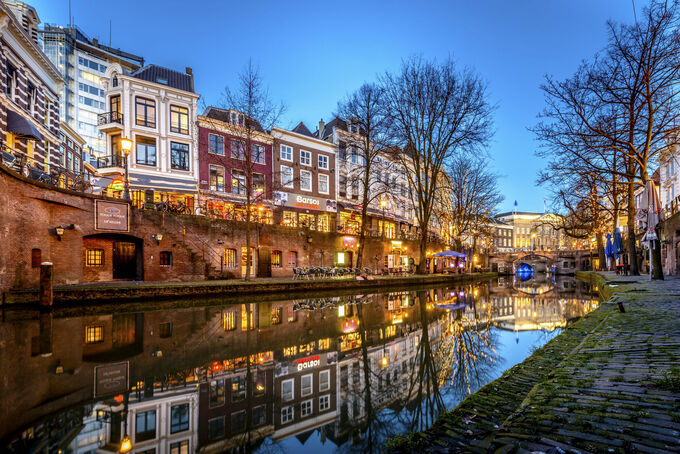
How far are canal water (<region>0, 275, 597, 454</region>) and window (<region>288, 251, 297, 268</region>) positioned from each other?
1755 cm

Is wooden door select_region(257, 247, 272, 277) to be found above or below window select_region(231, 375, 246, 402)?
above

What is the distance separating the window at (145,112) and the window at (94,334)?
21.7m

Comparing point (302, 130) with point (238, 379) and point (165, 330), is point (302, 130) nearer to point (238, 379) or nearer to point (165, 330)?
point (165, 330)

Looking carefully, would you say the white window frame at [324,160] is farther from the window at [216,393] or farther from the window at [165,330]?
the window at [216,393]

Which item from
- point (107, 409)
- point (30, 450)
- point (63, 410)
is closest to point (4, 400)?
point (63, 410)

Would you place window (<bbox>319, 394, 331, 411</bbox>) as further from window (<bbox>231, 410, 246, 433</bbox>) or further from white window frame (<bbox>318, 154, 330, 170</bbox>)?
white window frame (<bbox>318, 154, 330, 170</bbox>)

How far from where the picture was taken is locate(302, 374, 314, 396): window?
475 cm

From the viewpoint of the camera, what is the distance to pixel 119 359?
615 cm

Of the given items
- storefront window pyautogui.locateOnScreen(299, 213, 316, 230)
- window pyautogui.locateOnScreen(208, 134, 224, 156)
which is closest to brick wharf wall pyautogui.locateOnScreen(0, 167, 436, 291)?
storefront window pyautogui.locateOnScreen(299, 213, 316, 230)

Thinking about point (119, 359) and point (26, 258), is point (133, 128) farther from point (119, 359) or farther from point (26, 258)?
point (119, 359)

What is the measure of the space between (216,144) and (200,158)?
203 centimetres

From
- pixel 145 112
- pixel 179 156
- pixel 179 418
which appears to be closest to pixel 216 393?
pixel 179 418

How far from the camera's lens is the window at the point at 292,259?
2773 cm

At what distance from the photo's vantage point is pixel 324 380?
17.2 ft
